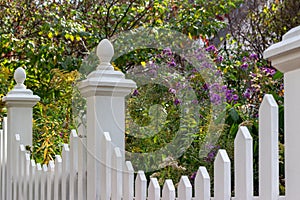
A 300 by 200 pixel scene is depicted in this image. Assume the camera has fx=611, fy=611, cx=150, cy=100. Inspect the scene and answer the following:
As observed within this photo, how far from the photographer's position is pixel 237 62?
5184mm

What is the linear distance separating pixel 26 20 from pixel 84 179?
3704mm

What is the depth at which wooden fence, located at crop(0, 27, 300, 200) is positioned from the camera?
1.15 metres

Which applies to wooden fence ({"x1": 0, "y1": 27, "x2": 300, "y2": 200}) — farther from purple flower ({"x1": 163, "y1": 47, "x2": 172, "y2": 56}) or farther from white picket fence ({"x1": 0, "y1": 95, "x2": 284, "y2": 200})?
purple flower ({"x1": 163, "y1": 47, "x2": 172, "y2": 56})

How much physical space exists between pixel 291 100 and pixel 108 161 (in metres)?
0.96

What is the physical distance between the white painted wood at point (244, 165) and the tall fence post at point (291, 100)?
0.61ft

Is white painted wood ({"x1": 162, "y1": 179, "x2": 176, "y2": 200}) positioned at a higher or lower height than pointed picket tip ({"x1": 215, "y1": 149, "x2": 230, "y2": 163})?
lower

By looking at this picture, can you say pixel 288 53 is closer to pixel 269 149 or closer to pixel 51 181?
pixel 269 149

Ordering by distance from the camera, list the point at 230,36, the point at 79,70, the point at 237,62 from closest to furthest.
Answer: the point at 79,70, the point at 237,62, the point at 230,36

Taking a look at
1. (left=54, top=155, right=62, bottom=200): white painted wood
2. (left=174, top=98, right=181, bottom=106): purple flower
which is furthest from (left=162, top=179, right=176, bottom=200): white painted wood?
(left=174, top=98, right=181, bottom=106): purple flower

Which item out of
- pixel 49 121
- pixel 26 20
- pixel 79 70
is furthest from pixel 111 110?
pixel 26 20

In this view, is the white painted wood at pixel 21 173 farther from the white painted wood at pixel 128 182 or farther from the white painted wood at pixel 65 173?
the white painted wood at pixel 128 182

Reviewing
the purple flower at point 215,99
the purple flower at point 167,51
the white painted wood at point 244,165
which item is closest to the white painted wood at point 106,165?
the white painted wood at point 244,165

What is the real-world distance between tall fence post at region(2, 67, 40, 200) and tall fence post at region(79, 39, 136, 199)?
91 centimetres

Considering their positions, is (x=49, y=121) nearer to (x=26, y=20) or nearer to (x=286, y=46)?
(x=26, y=20)
